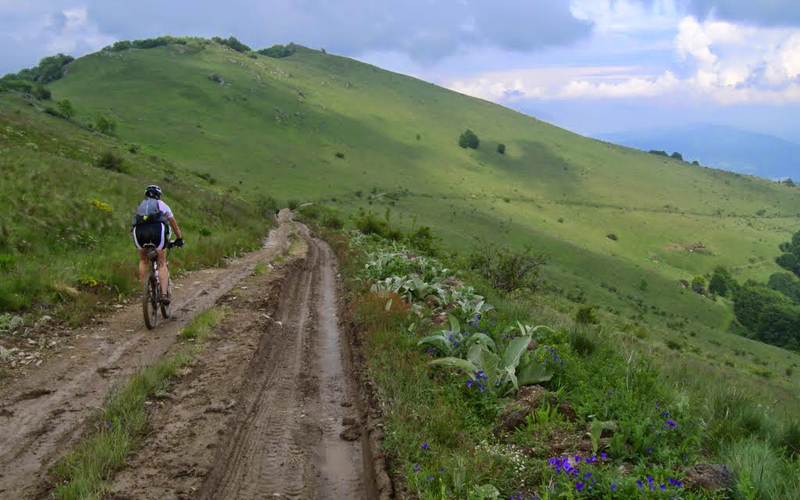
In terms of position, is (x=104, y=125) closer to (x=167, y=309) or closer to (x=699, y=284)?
(x=167, y=309)

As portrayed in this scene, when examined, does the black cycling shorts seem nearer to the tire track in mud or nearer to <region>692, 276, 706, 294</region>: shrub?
the tire track in mud

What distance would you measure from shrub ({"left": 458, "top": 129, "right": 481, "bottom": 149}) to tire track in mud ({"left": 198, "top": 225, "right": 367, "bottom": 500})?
146 meters

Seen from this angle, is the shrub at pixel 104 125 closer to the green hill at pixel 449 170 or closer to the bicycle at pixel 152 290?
the green hill at pixel 449 170

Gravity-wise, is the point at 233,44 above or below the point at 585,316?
above

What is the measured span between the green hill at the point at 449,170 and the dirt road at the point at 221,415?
57.7 meters

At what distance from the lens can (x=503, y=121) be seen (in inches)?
7092

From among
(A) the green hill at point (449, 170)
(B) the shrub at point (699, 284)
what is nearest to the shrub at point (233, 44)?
(A) the green hill at point (449, 170)

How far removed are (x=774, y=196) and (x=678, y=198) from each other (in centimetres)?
5475

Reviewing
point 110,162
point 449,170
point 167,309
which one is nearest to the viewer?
point 167,309

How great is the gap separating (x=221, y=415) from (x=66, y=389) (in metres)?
2.10

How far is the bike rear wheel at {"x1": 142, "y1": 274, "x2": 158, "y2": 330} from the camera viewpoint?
852cm

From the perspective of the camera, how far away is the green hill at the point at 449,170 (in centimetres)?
8362

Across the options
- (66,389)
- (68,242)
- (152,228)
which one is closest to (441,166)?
(68,242)

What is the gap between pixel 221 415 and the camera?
17.8 ft
